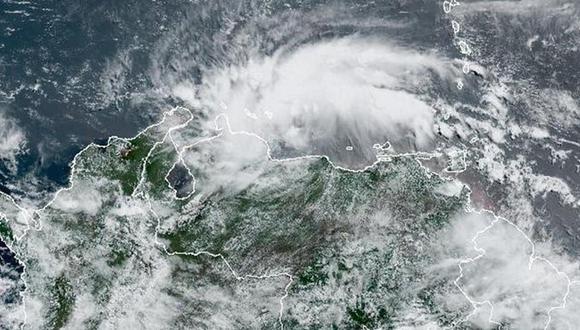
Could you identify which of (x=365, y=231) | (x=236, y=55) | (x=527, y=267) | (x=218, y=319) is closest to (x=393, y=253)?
(x=365, y=231)

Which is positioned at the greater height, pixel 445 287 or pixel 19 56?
pixel 19 56

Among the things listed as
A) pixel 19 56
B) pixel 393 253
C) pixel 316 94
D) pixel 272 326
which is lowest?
pixel 272 326

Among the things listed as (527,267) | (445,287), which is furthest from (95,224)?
(527,267)

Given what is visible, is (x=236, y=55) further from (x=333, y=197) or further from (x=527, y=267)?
(x=527, y=267)

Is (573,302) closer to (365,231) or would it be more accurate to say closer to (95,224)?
(365,231)

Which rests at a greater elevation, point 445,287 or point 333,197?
point 333,197
